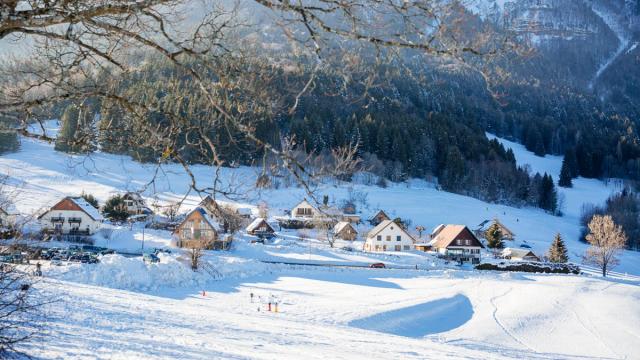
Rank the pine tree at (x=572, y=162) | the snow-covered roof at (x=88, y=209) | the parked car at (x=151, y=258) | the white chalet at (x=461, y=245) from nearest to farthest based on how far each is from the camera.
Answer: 1. the parked car at (x=151, y=258)
2. the snow-covered roof at (x=88, y=209)
3. the white chalet at (x=461, y=245)
4. the pine tree at (x=572, y=162)

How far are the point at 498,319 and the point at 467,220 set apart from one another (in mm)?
46069

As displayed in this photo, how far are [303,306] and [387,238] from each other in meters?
30.5

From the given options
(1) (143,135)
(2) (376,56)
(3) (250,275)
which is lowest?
(3) (250,275)

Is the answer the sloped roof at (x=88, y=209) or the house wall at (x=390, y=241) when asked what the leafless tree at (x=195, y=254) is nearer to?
the sloped roof at (x=88, y=209)

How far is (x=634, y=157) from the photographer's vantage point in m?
120

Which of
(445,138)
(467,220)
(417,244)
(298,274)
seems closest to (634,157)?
(445,138)

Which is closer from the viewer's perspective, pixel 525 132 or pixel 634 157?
pixel 634 157

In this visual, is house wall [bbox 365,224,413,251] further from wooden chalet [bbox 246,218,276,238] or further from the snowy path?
the snowy path

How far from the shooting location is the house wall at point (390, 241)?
51.0m

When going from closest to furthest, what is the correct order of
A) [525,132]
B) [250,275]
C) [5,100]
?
[5,100]
[250,275]
[525,132]

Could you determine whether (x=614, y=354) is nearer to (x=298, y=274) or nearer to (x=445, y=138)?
(x=298, y=274)

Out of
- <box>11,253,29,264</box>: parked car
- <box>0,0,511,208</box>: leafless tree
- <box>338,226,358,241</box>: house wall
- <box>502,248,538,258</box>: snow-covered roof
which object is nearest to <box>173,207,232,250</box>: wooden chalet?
<box>338,226,358,241</box>: house wall

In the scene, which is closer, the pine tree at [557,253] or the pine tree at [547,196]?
the pine tree at [557,253]

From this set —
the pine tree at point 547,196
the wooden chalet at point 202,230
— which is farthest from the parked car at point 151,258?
the pine tree at point 547,196
